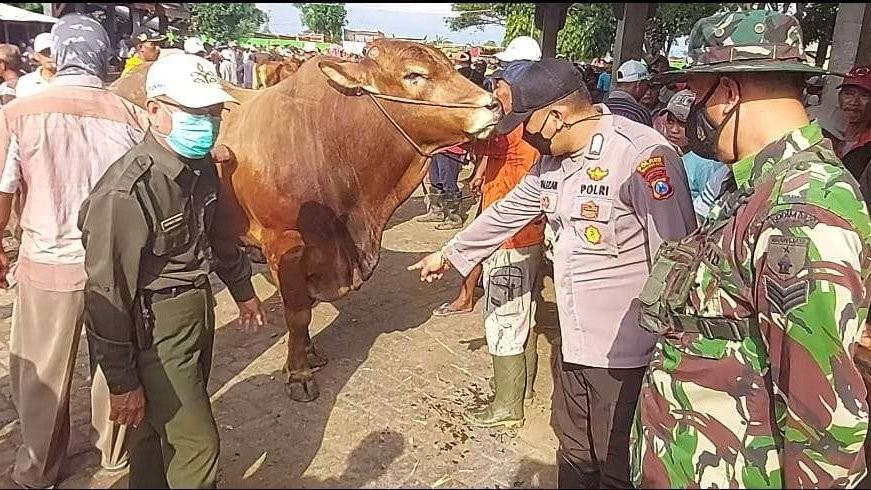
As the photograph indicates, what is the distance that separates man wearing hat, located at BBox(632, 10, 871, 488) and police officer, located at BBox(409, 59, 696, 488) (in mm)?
535

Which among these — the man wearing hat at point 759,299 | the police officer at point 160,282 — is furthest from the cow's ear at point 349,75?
the man wearing hat at point 759,299

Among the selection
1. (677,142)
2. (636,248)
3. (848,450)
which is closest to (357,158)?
(677,142)

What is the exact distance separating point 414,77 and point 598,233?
204 cm

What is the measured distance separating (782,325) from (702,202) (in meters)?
3.05

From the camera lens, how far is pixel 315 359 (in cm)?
502

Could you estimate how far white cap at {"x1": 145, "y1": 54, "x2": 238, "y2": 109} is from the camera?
255cm

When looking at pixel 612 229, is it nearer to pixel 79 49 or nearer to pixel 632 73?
pixel 79 49

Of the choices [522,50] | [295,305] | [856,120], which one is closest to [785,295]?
[295,305]

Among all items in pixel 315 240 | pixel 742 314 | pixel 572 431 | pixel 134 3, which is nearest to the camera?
pixel 742 314

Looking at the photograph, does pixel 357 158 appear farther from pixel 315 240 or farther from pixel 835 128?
pixel 835 128

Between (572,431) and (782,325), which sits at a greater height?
(782,325)

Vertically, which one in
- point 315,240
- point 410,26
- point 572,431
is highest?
point 410,26

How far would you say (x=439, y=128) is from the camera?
4.27m

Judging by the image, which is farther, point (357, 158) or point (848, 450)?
point (357, 158)
